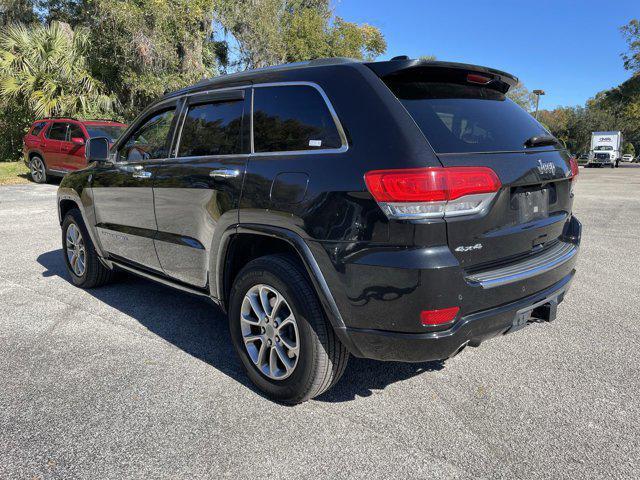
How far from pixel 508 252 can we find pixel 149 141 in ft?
9.58

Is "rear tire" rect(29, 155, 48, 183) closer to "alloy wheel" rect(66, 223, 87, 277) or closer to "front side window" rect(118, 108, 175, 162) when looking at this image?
"alloy wheel" rect(66, 223, 87, 277)

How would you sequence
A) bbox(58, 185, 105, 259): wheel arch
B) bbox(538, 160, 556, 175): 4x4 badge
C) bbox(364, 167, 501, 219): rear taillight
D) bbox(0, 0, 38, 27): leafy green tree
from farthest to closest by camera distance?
bbox(0, 0, 38, 27): leafy green tree → bbox(58, 185, 105, 259): wheel arch → bbox(538, 160, 556, 175): 4x4 badge → bbox(364, 167, 501, 219): rear taillight

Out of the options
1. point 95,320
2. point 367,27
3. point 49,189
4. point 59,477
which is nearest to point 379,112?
point 59,477

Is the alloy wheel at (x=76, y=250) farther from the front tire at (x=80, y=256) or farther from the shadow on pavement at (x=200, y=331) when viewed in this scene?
the shadow on pavement at (x=200, y=331)

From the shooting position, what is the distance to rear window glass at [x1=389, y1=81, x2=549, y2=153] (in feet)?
8.25

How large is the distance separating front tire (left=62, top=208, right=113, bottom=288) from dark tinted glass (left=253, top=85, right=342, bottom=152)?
2.67 m

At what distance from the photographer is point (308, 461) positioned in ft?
7.91

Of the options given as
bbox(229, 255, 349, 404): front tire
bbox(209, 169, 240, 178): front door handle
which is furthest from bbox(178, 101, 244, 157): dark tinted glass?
bbox(229, 255, 349, 404): front tire

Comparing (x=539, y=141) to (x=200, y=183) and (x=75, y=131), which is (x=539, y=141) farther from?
(x=75, y=131)

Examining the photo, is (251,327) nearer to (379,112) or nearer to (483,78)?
(379,112)

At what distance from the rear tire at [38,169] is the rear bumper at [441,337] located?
50.0 ft

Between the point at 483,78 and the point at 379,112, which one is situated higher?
the point at 483,78

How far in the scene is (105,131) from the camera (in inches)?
528

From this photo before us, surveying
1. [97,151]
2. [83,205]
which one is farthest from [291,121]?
[83,205]
